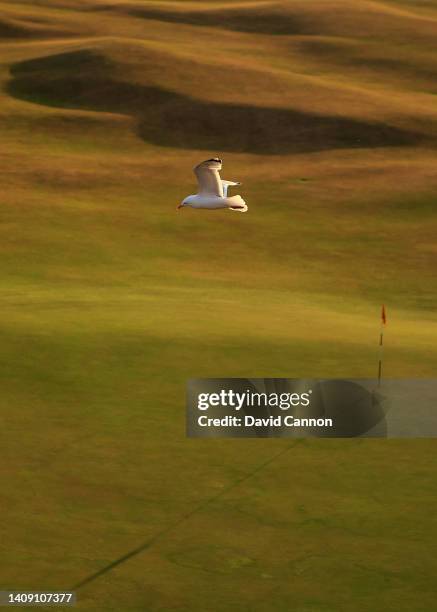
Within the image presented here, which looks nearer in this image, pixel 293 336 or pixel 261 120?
pixel 293 336

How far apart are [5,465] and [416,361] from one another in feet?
32.4

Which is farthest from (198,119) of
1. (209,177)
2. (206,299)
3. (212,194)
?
(209,177)

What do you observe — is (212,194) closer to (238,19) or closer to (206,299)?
(206,299)

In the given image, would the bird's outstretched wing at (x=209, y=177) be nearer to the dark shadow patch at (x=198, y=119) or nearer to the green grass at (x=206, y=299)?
the green grass at (x=206, y=299)

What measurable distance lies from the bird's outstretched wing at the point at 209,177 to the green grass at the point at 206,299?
130 inches

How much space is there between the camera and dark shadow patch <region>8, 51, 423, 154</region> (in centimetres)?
6222

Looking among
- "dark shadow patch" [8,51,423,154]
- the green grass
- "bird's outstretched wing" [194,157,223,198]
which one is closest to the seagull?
"bird's outstretched wing" [194,157,223,198]

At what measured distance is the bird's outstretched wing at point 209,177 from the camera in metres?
20.6

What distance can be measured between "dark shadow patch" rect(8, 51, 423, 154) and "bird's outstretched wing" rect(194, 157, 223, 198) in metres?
39.2

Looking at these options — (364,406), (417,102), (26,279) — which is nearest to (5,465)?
(364,406)

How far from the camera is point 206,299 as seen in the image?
35062mm

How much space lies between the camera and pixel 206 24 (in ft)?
302

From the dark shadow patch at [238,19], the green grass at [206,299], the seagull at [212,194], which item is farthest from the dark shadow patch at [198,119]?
the seagull at [212,194]

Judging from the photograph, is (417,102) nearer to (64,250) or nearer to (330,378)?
(64,250)
